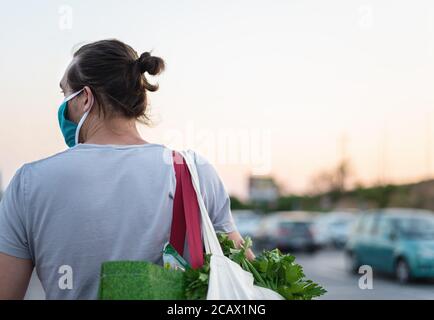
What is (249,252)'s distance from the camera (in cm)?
219

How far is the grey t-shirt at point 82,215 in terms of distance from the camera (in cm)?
206

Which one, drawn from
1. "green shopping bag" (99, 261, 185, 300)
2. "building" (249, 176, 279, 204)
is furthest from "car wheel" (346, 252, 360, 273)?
"building" (249, 176, 279, 204)

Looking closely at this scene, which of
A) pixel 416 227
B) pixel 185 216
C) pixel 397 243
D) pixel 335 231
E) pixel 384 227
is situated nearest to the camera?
pixel 185 216

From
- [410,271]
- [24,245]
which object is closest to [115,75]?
[24,245]

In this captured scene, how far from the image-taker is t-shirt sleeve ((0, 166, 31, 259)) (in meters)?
2.07

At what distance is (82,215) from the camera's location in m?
2.06

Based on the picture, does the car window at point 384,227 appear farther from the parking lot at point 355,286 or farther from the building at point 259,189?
the building at point 259,189

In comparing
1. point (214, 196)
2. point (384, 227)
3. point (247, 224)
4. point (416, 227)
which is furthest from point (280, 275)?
point (247, 224)

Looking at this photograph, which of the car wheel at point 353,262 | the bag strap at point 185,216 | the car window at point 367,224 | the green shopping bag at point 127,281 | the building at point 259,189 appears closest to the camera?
the green shopping bag at point 127,281

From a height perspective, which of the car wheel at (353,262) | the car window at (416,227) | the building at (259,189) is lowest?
the building at (259,189)

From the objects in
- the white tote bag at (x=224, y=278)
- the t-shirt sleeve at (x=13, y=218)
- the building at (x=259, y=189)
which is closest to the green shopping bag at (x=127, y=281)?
the white tote bag at (x=224, y=278)

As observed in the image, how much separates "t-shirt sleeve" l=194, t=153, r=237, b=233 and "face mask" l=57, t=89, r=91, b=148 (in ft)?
1.22

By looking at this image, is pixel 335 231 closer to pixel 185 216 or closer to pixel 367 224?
pixel 367 224

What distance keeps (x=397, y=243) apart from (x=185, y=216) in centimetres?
1487
